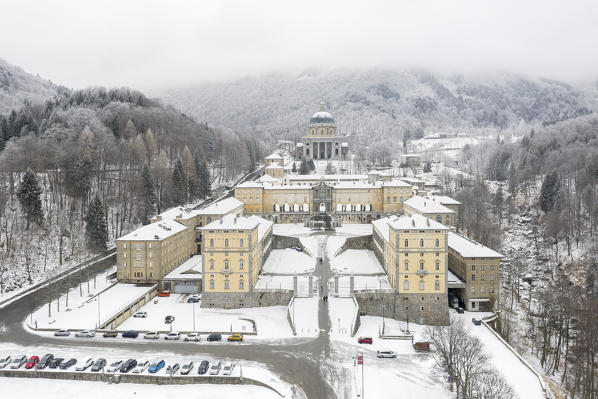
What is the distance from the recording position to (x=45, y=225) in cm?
6316

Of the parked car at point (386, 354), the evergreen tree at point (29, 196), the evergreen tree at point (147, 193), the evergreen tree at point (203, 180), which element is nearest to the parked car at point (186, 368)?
the parked car at point (386, 354)

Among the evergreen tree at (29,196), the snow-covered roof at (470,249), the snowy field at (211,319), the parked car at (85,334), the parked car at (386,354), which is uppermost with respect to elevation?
the evergreen tree at (29,196)

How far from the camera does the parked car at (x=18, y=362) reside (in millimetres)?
34125

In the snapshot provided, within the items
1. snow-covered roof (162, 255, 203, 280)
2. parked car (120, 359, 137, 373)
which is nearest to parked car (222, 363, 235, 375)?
parked car (120, 359, 137, 373)

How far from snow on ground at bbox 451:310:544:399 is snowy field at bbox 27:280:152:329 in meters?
36.3

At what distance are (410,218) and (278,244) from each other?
2635cm

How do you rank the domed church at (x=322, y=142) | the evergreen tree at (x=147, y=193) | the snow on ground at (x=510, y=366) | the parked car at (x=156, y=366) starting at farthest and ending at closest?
1. the domed church at (x=322, y=142)
2. the evergreen tree at (x=147, y=193)
3. the parked car at (x=156, y=366)
4. the snow on ground at (x=510, y=366)

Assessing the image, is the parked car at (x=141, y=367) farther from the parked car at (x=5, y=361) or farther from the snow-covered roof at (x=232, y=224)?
Result: the snow-covered roof at (x=232, y=224)

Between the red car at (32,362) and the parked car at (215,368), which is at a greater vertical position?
the red car at (32,362)

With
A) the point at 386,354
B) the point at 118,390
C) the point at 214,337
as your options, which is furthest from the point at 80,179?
the point at 386,354

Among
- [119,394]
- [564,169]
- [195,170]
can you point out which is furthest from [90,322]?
[564,169]

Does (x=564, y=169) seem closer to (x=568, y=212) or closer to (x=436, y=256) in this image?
(x=568, y=212)

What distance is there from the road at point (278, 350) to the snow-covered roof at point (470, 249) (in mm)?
19985

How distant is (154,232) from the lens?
181 feet
